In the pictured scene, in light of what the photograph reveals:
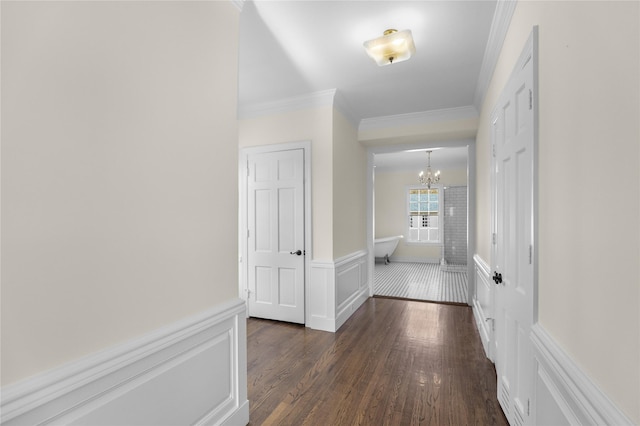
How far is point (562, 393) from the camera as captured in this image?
1.11m

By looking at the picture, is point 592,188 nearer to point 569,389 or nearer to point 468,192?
point 569,389

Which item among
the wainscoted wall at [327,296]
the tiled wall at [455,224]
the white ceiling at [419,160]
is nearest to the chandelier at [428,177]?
the white ceiling at [419,160]

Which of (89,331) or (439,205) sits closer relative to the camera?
(89,331)

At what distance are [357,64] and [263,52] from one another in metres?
0.86

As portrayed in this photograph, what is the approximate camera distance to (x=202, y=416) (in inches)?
62.6

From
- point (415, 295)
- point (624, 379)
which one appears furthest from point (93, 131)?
point (415, 295)

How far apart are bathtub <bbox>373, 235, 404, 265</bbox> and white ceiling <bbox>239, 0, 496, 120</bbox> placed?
472 cm

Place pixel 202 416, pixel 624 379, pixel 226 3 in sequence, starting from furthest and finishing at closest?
1. pixel 226 3
2. pixel 202 416
3. pixel 624 379

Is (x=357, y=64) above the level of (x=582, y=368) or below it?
above

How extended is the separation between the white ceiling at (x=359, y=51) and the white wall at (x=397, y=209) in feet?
16.8

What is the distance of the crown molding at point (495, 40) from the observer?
77.0 inches

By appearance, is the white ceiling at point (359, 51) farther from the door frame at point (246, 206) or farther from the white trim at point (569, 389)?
the white trim at point (569, 389)

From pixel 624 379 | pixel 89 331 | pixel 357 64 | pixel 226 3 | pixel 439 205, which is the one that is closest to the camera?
pixel 624 379

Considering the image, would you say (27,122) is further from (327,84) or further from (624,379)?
(327,84)
